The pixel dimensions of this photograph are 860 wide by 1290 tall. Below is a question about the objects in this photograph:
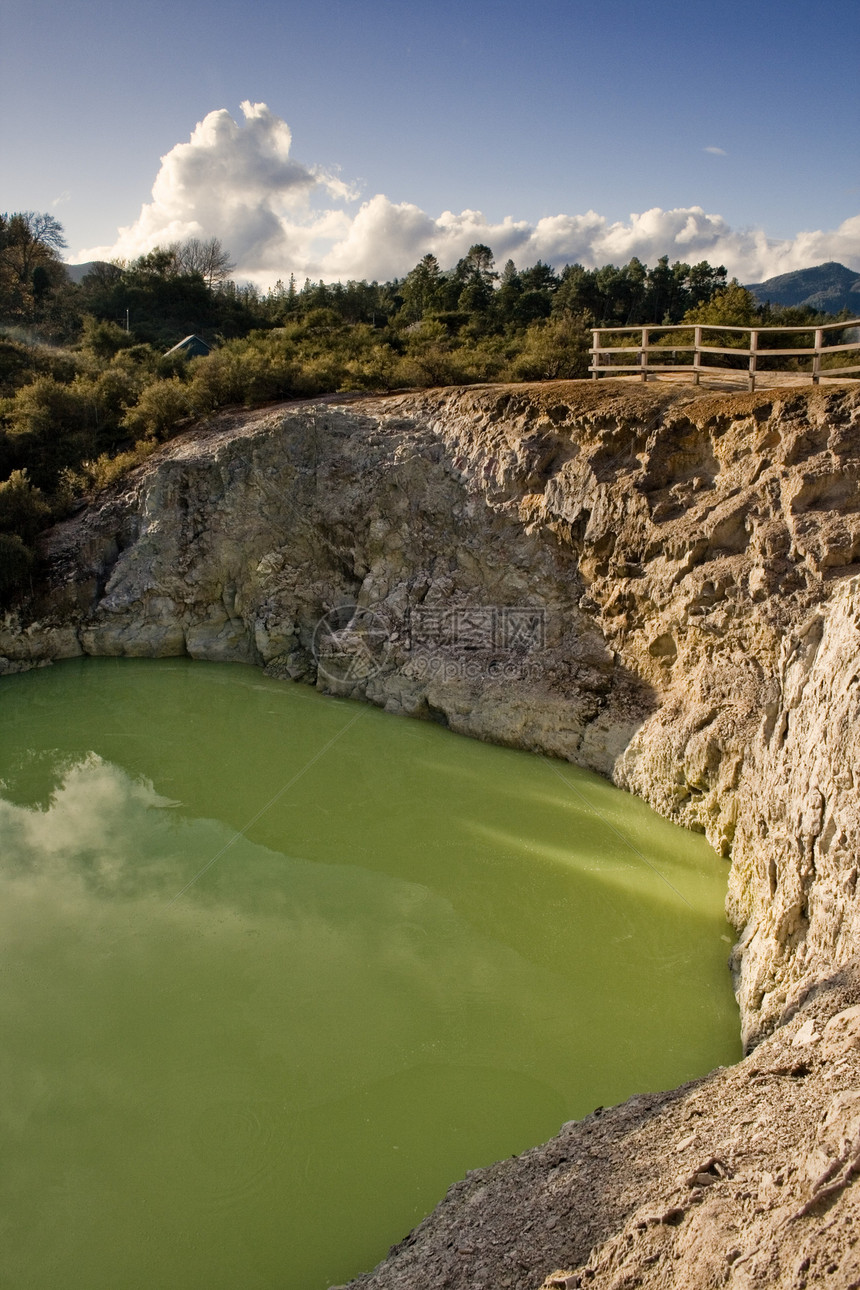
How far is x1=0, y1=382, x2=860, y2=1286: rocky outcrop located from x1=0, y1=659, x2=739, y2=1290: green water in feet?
2.45

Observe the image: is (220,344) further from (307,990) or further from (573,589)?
(307,990)

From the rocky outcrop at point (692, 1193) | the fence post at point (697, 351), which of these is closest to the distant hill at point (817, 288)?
the fence post at point (697, 351)

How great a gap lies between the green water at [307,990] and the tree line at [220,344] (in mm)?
8530

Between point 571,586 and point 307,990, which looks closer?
point 307,990

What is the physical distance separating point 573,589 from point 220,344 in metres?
20.6

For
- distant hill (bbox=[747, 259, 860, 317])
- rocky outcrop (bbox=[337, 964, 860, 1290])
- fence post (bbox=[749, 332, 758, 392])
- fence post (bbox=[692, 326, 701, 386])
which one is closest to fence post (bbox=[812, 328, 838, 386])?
fence post (bbox=[749, 332, 758, 392])

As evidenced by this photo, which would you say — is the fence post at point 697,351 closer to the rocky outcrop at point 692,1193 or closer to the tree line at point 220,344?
the tree line at point 220,344

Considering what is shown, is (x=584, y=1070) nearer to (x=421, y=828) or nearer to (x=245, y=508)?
(x=421, y=828)

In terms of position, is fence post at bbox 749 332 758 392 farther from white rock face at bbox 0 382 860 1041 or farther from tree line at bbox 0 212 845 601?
tree line at bbox 0 212 845 601

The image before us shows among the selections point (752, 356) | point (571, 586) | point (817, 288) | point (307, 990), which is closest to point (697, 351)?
point (752, 356)

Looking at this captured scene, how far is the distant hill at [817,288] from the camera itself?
377 ft

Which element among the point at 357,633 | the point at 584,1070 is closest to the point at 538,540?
the point at 357,633

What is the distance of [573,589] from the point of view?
1171cm

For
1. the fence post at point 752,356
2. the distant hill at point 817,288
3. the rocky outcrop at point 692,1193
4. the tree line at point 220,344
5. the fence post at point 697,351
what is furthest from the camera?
the distant hill at point 817,288
